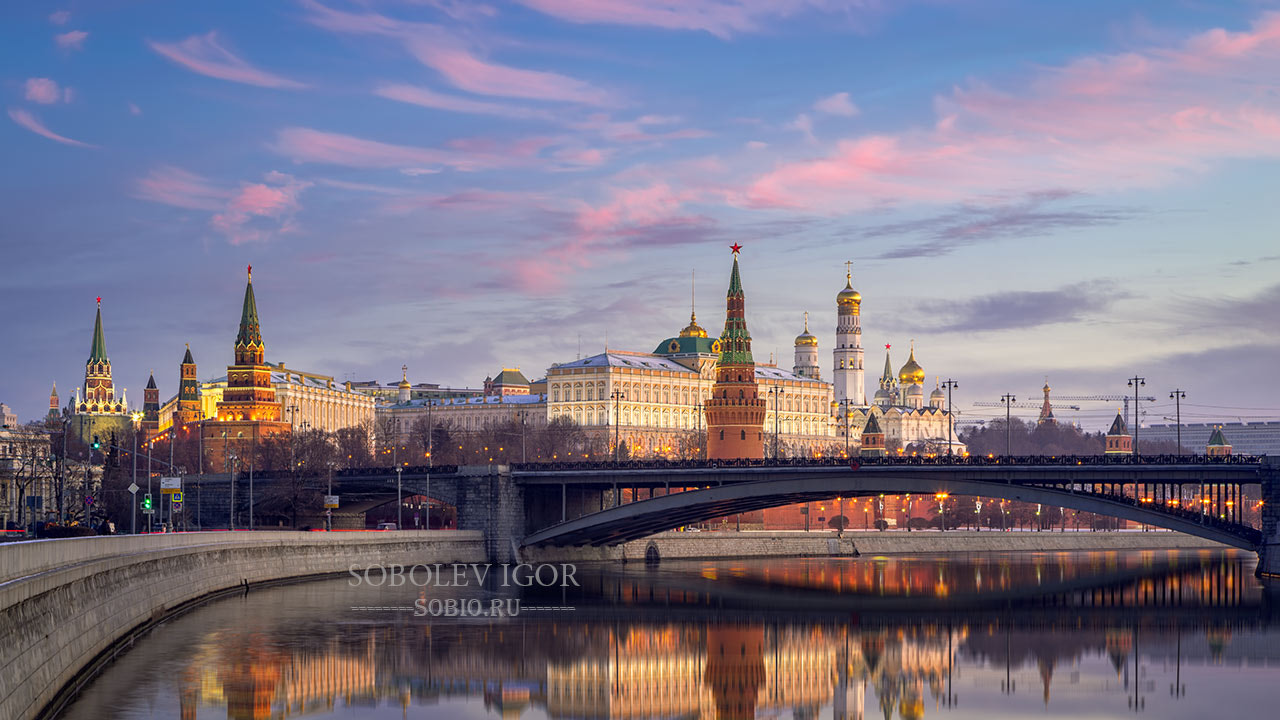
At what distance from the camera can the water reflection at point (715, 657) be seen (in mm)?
40969

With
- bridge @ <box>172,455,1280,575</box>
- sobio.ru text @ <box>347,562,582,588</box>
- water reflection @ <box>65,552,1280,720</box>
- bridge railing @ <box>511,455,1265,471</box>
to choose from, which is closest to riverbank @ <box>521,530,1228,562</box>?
bridge @ <box>172,455,1280,575</box>

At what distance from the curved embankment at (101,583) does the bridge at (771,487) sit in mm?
15569

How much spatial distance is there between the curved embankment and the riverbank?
80.5 ft

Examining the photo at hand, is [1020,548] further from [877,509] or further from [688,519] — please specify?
[688,519]

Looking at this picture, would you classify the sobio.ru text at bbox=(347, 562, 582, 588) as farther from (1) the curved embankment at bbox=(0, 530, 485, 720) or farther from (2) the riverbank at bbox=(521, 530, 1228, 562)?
(2) the riverbank at bbox=(521, 530, 1228, 562)

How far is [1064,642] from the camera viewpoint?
57.0m

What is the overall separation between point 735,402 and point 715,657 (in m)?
106

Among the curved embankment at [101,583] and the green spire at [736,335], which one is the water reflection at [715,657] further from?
the green spire at [736,335]

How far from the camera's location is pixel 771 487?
88938mm

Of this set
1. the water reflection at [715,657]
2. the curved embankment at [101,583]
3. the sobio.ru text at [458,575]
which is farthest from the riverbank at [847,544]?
the water reflection at [715,657]

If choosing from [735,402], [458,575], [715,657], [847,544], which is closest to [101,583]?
[715,657]

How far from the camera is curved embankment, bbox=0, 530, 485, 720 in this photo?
2992cm

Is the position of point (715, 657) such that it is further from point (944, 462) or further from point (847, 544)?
point (847, 544)

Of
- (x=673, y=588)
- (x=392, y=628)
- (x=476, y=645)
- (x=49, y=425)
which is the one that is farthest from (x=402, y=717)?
(x=49, y=425)
